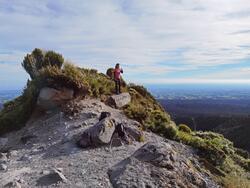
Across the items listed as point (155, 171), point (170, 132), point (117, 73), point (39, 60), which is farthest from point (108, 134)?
point (39, 60)

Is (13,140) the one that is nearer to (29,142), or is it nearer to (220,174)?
(29,142)

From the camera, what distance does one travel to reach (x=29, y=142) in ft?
51.1

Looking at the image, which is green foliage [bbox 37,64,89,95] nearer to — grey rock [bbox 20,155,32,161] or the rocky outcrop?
the rocky outcrop

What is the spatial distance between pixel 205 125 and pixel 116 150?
85636 millimetres

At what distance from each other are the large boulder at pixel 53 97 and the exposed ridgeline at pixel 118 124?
4cm

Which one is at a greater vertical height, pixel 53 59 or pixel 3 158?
pixel 53 59

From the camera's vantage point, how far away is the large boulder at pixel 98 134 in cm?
1399

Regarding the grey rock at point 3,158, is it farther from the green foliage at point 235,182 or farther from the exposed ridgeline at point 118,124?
the green foliage at point 235,182

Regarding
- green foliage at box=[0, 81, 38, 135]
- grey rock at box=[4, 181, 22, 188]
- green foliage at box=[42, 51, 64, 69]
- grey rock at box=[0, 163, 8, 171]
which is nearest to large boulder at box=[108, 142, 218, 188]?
grey rock at box=[4, 181, 22, 188]

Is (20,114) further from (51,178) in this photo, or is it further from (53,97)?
(51,178)

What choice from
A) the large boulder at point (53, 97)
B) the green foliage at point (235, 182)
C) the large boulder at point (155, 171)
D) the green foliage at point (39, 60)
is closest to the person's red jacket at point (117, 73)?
the green foliage at point (39, 60)

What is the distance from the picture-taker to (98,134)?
46.1ft

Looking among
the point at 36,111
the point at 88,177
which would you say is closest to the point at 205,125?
the point at 36,111

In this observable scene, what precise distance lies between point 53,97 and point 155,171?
768 cm
